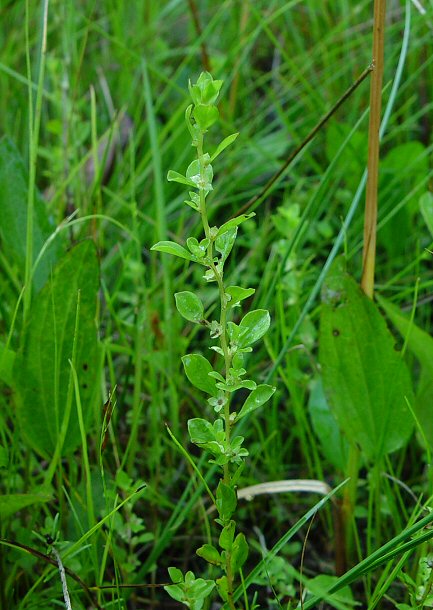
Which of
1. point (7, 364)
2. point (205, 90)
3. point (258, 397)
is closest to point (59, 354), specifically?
point (7, 364)

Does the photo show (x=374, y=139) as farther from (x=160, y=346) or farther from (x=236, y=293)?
(x=160, y=346)

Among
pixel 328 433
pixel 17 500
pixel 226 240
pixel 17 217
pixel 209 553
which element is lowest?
pixel 328 433

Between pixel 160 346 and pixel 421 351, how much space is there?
42 centimetres

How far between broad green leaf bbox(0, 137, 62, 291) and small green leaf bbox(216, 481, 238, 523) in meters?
0.48

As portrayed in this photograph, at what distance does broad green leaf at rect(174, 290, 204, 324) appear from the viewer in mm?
690

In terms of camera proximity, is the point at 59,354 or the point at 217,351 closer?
the point at 217,351

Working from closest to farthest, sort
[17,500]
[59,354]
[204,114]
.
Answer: [204,114] < [17,500] < [59,354]

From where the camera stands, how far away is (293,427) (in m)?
1.10

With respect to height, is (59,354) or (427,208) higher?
(59,354)

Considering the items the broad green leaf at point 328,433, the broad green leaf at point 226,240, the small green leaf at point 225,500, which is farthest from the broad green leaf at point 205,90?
the broad green leaf at point 328,433

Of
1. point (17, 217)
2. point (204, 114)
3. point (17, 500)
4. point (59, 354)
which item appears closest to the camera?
point (204, 114)

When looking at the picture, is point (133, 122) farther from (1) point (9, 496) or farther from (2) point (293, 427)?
(1) point (9, 496)

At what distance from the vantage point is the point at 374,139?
2.70 feet

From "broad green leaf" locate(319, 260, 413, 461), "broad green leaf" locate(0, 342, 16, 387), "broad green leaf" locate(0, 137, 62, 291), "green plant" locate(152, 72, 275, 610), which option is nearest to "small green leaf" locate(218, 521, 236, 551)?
"green plant" locate(152, 72, 275, 610)
